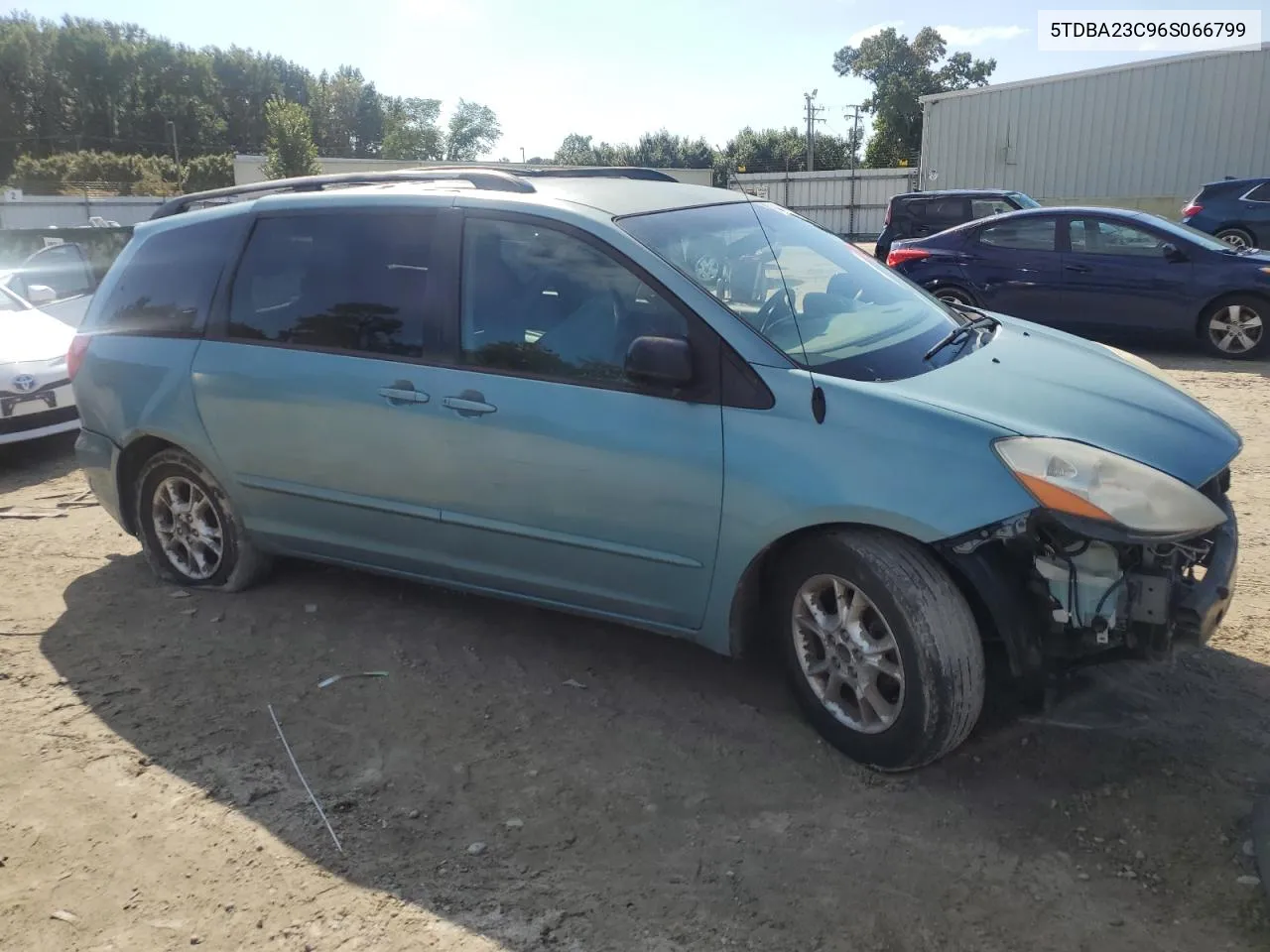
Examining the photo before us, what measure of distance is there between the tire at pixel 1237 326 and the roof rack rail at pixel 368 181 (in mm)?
8166

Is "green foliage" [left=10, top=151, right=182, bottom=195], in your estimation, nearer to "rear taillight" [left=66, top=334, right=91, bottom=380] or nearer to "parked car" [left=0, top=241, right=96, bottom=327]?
"parked car" [left=0, top=241, right=96, bottom=327]

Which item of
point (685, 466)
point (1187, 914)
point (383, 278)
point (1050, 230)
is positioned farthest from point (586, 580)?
point (1050, 230)

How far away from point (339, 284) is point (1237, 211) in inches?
698

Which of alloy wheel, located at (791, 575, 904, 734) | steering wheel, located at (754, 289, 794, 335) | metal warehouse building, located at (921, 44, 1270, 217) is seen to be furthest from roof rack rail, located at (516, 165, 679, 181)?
metal warehouse building, located at (921, 44, 1270, 217)

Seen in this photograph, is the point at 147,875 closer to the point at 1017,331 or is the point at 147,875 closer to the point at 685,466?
the point at 685,466

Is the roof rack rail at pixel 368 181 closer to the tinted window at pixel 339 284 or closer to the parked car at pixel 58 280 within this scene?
the tinted window at pixel 339 284

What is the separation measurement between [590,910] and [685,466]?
1.34 meters

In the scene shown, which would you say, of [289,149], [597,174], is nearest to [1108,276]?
[597,174]

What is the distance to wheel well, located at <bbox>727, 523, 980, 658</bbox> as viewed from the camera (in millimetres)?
3086

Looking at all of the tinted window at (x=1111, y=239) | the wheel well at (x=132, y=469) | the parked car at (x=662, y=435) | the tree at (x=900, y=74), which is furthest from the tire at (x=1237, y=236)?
the tree at (x=900, y=74)

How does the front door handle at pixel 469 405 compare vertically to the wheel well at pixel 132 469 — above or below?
above

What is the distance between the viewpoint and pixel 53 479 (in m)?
7.11

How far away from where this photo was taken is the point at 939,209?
16203 mm

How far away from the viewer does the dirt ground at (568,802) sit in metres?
2.65
